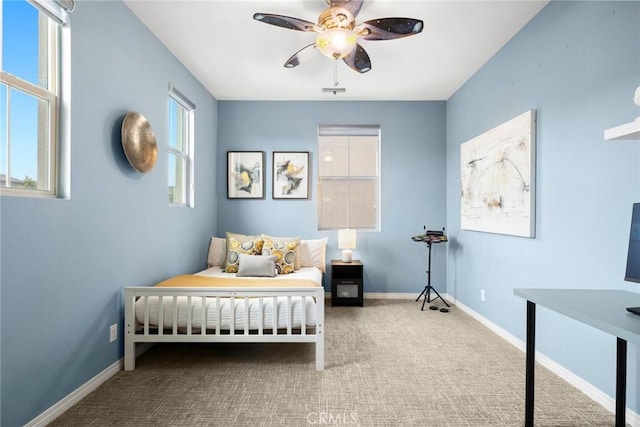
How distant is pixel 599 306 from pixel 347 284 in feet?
10.1

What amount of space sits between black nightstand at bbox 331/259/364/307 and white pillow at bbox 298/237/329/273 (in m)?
0.19

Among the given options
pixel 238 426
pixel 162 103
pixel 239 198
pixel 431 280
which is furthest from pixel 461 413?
pixel 239 198

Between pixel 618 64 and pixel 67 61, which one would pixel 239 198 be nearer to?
pixel 67 61

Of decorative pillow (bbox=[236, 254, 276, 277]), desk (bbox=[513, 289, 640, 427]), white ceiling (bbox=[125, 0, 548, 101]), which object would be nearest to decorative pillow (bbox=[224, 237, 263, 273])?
decorative pillow (bbox=[236, 254, 276, 277])

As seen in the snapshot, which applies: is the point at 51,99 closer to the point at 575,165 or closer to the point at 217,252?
the point at 217,252

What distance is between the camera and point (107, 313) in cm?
240

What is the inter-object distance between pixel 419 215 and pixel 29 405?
4318mm

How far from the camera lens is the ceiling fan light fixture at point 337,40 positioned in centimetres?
237

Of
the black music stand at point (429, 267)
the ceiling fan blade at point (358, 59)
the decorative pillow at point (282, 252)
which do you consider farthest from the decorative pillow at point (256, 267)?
the ceiling fan blade at point (358, 59)

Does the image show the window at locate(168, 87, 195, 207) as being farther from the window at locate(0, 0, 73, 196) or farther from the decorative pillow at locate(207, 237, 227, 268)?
the window at locate(0, 0, 73, 196)

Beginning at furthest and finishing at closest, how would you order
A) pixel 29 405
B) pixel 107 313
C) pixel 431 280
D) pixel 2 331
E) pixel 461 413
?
pixel 431 280, pixel 107 313, pixel 461 413, pixel 29 405, pixel 2 331

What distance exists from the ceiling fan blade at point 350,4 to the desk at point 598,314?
2016 millimetres

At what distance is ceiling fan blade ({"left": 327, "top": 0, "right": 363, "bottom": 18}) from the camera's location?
7.42 feet

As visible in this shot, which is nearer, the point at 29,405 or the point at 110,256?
the point at 29,405
